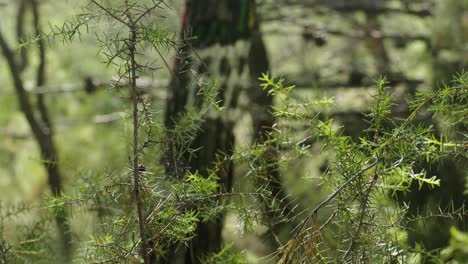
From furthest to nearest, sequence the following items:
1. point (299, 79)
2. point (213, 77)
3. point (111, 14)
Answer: point (299, 79) < point (213, 77) < point (111, 14)

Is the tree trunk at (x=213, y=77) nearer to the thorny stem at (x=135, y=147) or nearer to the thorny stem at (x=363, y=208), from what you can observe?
the thorny stem at (x=135, y=147)

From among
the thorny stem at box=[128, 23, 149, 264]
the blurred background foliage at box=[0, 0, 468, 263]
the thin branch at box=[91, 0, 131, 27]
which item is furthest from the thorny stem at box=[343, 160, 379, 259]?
the thin branch at box=[91, 0, 131, 27]

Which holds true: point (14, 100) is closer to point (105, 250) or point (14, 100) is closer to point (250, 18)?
point (250, 18)

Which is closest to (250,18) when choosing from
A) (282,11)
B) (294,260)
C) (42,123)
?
(294,260)

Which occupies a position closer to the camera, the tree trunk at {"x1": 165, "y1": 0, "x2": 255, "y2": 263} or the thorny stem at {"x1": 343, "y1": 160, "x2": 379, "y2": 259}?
the thorny stem at {"x1": 343, "y1": 160, "x2": 379, "y2": 259}

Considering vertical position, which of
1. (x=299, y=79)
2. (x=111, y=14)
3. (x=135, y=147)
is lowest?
(x=299, y=79)

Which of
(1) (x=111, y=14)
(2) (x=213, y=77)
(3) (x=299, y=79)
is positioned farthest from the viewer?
(3) (x=299, y=79)

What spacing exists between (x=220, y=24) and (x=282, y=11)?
1.74 meters

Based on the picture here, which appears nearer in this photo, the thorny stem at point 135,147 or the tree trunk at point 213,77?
the thorny stem at point 135,147

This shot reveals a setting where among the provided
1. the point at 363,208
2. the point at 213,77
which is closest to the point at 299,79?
the point at 213,77

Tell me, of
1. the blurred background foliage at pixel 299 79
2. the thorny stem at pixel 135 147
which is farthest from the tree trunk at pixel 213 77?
the thorny stem at pixel 135 147

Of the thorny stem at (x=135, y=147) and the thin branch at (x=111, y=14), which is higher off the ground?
the thin branch at (x=111, y=14)

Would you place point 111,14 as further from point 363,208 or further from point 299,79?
point 299,79

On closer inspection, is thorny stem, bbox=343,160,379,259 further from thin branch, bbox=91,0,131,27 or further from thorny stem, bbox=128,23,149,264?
thin branch, bbox=91,0,131,27
